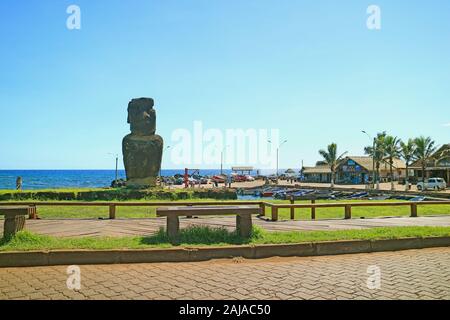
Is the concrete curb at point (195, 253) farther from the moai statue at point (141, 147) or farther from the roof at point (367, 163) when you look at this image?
the roof at point (367, 163)

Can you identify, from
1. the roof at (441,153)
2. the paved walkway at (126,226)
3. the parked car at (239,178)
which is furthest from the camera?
the parked car at (239,178)

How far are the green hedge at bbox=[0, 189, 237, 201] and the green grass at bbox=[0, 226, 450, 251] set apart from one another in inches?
570

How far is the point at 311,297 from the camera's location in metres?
4.58

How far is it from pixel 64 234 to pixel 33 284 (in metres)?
4.00

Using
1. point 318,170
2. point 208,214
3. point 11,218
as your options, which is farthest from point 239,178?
point 11,218

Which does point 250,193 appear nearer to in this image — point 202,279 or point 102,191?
point 102,191

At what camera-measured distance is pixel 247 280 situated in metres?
5.37

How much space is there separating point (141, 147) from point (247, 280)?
21459mm

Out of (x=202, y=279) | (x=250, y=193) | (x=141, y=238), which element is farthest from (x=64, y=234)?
(x=250, y=193)

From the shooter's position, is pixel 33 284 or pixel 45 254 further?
pixel 45 254

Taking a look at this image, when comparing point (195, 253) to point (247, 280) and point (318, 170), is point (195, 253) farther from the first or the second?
point (318, 170)

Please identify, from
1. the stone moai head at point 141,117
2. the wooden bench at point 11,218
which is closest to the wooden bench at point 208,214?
the wooden bench at point 11,218

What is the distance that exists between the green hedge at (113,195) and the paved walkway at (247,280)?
16.0 metres

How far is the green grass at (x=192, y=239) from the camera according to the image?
686 cm
